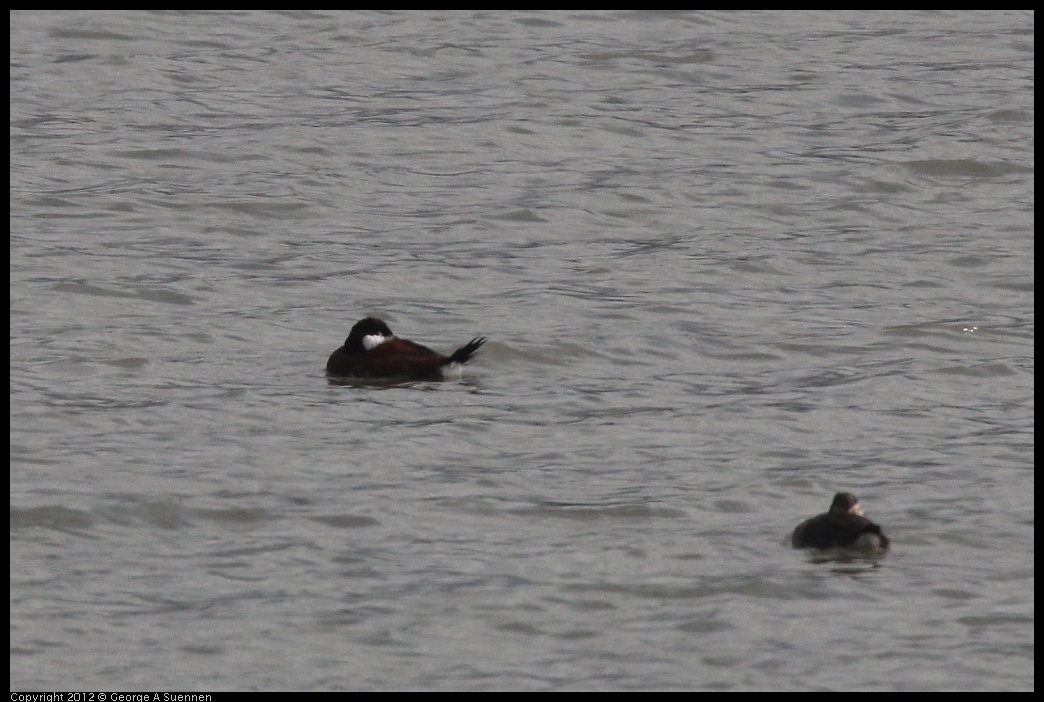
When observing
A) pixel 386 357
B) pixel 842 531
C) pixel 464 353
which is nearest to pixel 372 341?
pixel 386 357

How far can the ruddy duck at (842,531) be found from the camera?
9867mm

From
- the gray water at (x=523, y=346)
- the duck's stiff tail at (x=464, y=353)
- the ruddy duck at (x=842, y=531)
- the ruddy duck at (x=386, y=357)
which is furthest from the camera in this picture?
the duck's stiff tail at (x=464, y=353)

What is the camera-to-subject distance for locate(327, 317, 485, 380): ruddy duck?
13.7 metres

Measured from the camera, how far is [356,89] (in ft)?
74.2

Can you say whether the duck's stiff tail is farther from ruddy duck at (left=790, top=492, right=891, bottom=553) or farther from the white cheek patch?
ruddy duck at (left=790, top=492, right=891, bottom=553)

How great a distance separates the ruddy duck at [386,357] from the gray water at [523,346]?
7.0 inches

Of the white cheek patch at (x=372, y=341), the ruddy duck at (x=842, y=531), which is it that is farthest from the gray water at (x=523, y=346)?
the white cheek patch at (x=372, y=341)

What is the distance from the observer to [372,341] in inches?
548

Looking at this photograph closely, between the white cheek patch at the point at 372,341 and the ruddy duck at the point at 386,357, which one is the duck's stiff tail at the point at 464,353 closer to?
the ruddy duck at the point at 386,357

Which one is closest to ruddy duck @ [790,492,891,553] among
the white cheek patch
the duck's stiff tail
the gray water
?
the gray water

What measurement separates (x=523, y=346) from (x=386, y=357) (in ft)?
3.59

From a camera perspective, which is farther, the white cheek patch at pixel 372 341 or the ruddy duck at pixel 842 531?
the white cheek patch at pixel 372 341

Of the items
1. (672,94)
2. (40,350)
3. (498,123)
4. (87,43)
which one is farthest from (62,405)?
(87,43)
